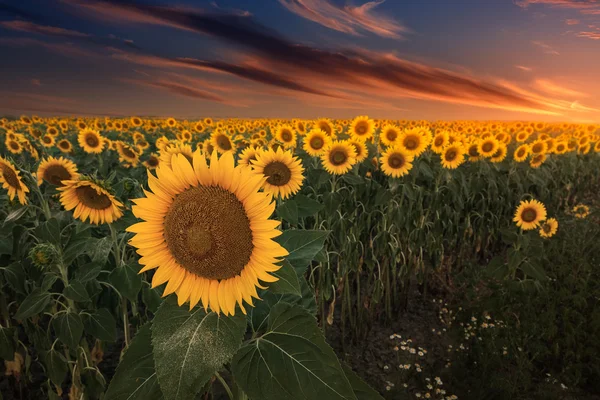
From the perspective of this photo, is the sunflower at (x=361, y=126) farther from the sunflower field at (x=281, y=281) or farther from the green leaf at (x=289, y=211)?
the green leaf at (x=289, y=211)

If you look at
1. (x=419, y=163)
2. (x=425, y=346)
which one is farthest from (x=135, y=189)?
(x=419, y=163)

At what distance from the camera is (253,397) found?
3.53ft

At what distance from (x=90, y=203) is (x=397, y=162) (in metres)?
3.71

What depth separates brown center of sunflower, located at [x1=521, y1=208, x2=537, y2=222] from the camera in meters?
5.01

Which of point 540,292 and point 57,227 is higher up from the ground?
point 57,227

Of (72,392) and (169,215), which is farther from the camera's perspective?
(72,392)

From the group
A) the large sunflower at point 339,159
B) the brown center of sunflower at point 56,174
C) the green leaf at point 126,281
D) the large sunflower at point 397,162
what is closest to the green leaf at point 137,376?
the green leaf at point 126,281

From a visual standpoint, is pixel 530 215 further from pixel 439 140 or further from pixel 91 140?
pixel 91 140

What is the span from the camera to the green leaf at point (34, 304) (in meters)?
2.22

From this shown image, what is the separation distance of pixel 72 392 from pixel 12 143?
586 centimetres

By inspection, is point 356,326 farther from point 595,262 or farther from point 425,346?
point 595,262

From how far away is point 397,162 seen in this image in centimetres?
501

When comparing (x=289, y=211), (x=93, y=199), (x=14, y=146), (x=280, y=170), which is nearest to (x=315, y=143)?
(x=280, y=170)

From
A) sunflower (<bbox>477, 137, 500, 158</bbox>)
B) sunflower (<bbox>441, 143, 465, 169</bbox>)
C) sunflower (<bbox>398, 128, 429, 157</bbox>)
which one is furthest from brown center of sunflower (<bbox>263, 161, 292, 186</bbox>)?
sunflower (<bbox>477, 137, 500, 158</bbox>)
